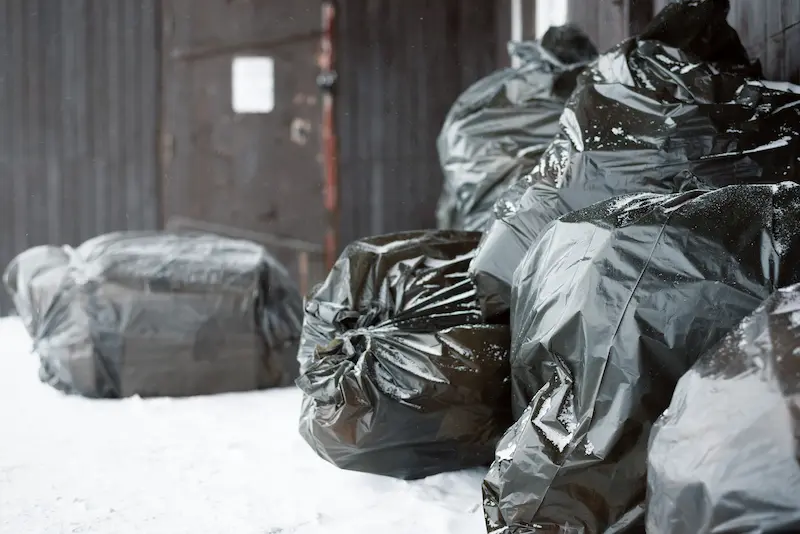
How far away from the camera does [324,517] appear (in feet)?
4.79

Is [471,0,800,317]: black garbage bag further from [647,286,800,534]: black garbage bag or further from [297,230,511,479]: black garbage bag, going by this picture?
[647,286,800,534]: black garbage bag

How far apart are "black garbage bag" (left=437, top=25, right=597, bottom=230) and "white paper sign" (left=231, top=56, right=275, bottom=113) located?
2.12m

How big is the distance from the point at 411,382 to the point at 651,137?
67 cm

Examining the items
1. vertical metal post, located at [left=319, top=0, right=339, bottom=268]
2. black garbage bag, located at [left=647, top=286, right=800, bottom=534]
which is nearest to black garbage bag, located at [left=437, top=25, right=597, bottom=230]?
black garbage bag, located at [left=647, top=286, right=800, bottom=534]

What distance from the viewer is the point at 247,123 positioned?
175 inches

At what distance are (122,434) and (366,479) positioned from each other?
0.80 m

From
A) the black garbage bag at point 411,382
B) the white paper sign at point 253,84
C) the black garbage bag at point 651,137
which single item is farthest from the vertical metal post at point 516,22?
the black garbage bag at point 411,382

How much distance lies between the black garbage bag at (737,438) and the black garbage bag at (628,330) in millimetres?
148

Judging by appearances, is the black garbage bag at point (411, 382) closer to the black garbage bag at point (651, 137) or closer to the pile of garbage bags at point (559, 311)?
the pile of garbage bags at point (559, 311)

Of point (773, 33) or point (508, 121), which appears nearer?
point (773, 33)

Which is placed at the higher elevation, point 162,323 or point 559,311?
point 559,311

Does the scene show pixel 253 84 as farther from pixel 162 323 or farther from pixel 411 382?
pixel 411 382

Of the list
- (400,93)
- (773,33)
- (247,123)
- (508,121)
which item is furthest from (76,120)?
(773,33)

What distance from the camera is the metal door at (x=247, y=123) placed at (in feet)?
14.4
